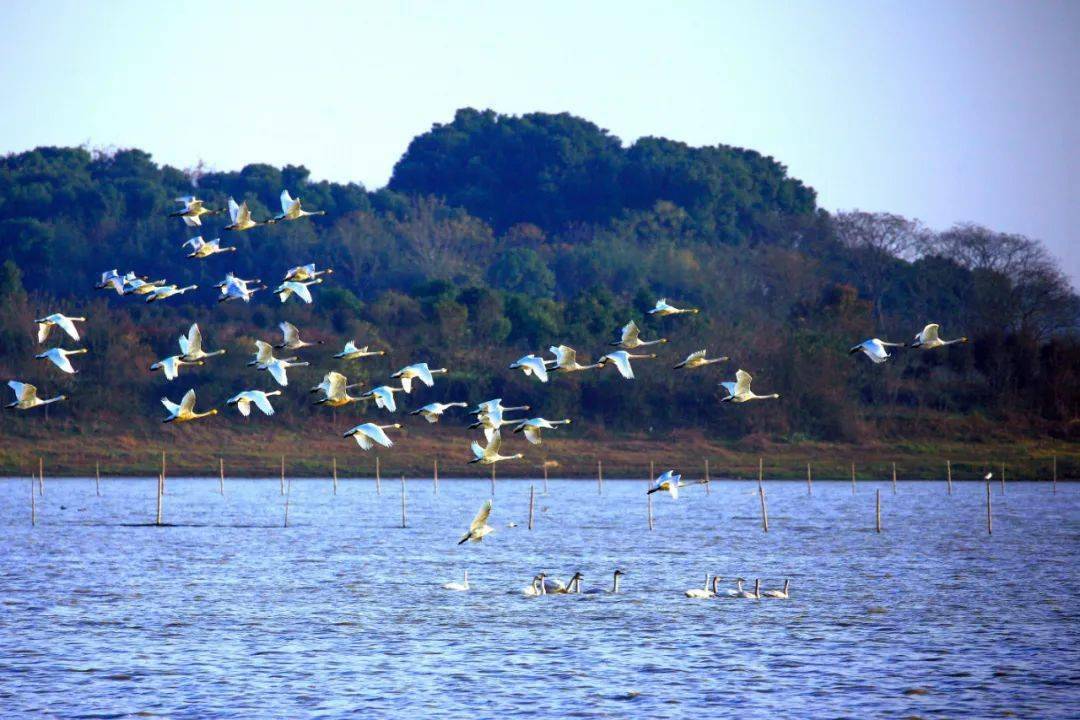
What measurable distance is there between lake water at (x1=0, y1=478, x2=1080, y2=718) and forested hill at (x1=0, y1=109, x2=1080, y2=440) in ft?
56.7

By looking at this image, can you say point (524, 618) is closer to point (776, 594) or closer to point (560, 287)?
point (776, 594)

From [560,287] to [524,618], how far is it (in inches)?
2653

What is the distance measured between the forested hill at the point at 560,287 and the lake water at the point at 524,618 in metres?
17.3

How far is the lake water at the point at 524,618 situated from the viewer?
82.8ft

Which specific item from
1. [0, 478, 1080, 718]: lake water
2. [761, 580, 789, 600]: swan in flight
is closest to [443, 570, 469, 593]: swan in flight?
[0, 478, 1080, 718]: lake water

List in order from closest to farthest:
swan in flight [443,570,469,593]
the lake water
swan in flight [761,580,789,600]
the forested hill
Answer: the lake water → swan in flight [761,580,789,600] → swan in flight [443,570,469,593] → the forested hill

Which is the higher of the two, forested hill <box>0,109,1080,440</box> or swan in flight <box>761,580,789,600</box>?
forested hill <box>0,109,1080,440</box>

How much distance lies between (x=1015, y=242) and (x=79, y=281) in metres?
54.2

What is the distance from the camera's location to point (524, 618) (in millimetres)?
33531

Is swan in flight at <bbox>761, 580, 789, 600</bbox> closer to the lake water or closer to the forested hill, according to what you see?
the lake water

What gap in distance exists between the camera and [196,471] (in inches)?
2869

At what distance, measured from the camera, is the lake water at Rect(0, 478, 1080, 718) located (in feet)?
82.8

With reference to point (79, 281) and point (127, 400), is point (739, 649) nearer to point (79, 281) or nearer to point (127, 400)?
point (127, 400)

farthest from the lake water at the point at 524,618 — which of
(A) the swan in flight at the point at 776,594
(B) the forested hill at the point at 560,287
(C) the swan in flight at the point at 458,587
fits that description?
(B) the forested hill at the point at 560,287
